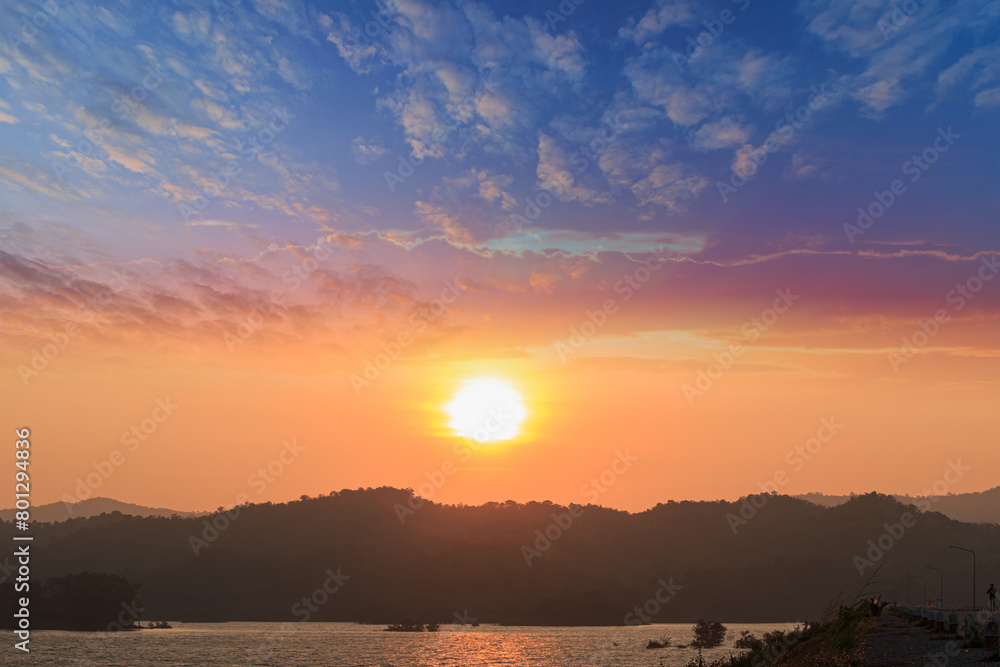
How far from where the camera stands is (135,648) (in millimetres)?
190000

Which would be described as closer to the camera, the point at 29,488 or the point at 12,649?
the point at 29,488

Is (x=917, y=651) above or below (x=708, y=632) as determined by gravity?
below

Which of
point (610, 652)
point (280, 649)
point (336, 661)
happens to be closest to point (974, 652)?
point (336, 661)

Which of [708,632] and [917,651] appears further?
[708,632]

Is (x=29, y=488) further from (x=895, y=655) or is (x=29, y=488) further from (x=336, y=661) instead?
(x=336, y=661)

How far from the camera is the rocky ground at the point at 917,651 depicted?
26.7m

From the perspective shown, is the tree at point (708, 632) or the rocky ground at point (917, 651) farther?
the tree at point (708, 632)

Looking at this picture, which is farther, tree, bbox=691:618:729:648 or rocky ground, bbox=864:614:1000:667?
tree, bbox=691:618:729:648

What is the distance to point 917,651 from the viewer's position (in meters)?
30.7

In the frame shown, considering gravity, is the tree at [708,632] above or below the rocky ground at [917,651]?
above

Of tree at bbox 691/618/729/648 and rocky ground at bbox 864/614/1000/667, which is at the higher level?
tree at bbox 691/618/729/648

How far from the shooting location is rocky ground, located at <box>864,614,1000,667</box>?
87.7ft

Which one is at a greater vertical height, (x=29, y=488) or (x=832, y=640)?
(x=29, y=488)

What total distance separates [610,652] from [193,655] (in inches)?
4052
